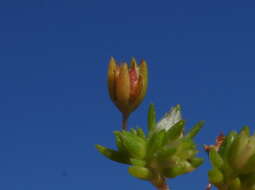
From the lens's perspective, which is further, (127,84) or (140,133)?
(127,84)

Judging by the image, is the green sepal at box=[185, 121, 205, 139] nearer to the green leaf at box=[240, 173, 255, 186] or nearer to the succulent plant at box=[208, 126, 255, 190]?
the succulent plant at box=[208, 126, 255, 190]

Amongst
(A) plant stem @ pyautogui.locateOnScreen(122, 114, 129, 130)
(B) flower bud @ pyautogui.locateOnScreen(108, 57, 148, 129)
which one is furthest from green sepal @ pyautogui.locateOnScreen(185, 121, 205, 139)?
(B) flower bud @ pyautogui.locateOnScreen(108, 57, 148, 129)

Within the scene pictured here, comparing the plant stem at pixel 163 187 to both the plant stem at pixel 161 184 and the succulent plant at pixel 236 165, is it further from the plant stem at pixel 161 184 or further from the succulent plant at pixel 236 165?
the succulent plant at pixel 236 165

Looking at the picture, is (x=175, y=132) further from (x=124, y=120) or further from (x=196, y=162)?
(x=124, y=120)

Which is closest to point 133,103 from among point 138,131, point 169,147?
point 138,131

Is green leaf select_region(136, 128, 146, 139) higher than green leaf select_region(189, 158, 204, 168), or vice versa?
green leaf select_region(136, 128, 146, 139)

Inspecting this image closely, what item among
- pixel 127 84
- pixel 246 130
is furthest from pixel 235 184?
pixel 127 84
